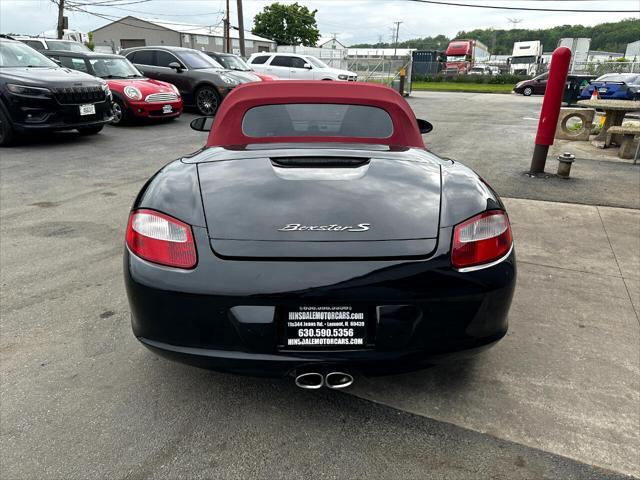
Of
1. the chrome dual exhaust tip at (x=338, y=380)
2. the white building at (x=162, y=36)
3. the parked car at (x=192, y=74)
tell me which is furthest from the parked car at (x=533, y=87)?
the white building at (x=162, y=36)

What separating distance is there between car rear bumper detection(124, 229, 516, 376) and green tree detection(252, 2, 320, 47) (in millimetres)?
71682

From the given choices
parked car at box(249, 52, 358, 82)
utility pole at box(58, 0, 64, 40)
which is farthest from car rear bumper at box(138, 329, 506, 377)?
utility pole at box(58, 0, 64, 40)

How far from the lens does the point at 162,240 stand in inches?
75.2

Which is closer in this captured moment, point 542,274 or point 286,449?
point 286,449

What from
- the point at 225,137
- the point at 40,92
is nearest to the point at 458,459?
the point at 225,137

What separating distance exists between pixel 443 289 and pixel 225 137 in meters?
1.77

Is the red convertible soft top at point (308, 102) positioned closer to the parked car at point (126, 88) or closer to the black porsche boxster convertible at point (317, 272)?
the black porsche boxster convertible at point (317, 272)

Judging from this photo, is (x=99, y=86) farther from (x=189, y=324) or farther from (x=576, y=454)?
(x=576, y=454)

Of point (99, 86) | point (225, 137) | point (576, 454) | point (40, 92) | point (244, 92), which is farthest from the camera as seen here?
point (99, 86)

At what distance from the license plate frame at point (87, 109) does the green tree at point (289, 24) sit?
64.5 m

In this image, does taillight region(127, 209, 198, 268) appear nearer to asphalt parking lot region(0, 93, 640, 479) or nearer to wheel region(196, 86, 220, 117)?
asphalt parking lot region(0, 93, 640, 479)

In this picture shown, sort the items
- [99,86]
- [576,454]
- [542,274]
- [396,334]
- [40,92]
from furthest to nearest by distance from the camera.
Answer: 1. [99,86]
2. [40,92]
3. [542,274]
4. [576,454]
5. [396,334]

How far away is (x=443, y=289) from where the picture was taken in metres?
1.80

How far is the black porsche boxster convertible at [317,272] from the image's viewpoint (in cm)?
176
